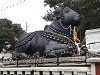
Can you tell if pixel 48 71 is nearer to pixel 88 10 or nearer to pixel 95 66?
pixel 95 66

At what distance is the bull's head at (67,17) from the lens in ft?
25.7

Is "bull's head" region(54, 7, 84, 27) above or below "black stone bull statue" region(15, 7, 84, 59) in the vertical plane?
above

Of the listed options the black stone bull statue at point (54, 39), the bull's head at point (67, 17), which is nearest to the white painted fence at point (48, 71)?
the black stone bull statue at point (54, 39)

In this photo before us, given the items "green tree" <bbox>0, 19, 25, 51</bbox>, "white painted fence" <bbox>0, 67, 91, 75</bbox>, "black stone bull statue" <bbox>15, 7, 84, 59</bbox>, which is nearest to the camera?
"white painted fence" <bbox>0, 67, 91, 75</bbox>

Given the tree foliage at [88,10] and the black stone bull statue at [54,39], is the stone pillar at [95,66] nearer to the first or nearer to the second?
the black stone bull statue at [54,39]

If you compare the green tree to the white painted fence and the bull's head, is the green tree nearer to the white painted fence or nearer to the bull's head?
the bull's head

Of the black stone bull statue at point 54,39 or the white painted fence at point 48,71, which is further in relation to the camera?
the black stone bull statue at point 54,39

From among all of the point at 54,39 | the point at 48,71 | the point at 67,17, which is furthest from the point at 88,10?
the point at 48,71

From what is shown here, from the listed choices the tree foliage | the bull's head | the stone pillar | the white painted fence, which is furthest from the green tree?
the stone pillar

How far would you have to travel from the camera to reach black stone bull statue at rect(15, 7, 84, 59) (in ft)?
24.7

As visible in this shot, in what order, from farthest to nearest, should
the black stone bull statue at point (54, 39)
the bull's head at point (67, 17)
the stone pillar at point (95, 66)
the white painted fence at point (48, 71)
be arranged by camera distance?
the bull's head at point (67, 17)
the black stone bull statue at point (54, 39)
the white painted fence at point (48, 71)
the stone pillar at point (95, 66)

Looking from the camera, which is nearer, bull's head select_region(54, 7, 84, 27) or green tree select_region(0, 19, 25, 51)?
bull's head select_region(54, 7, 84, 27)

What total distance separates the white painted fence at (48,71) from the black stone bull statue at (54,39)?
0.88m

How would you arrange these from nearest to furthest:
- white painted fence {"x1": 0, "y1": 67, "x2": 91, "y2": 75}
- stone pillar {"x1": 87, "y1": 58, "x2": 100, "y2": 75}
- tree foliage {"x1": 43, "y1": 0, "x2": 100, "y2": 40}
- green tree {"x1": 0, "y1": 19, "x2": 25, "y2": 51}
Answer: stone pillar {"x1": 87, "y1": 58, "x2": 100, "y2": 75}, white painted fence {"x1": 0, "y1": 67, "x2": 91, "y2": 75}, tree foliage {"x1": 43, "y1": 0, "x2": 100, "y2": 40}, green tree {"x1": 0, "y1": 19, "x2": 25, "y2": 51}
